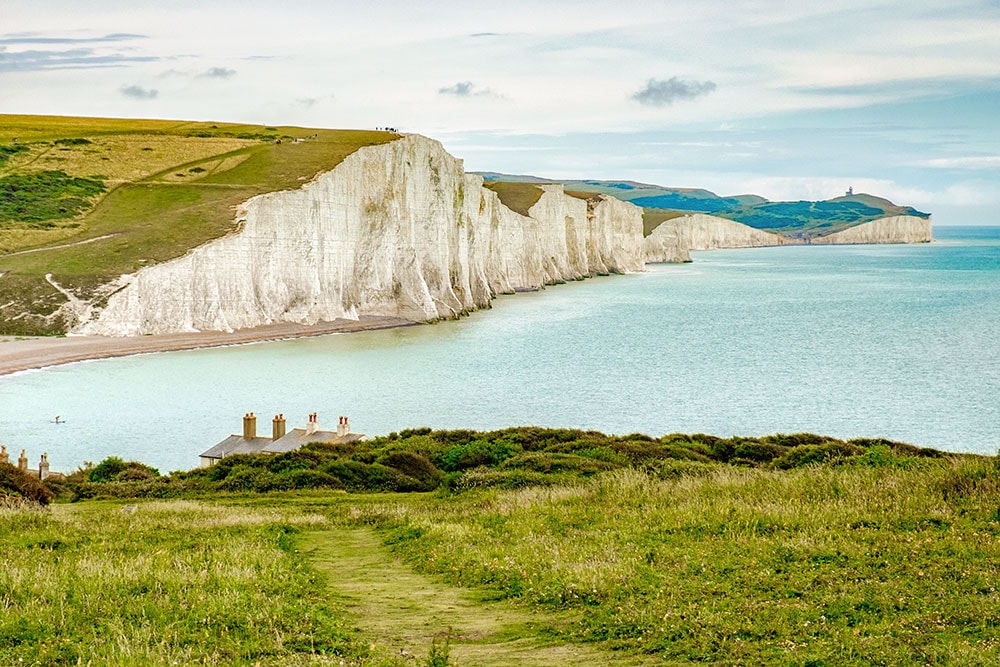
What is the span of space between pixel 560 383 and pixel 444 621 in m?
47.4

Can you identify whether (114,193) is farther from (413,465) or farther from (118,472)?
(413,465)

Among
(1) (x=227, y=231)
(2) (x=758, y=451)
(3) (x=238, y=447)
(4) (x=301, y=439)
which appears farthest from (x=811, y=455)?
(1) (x=227, y=231)

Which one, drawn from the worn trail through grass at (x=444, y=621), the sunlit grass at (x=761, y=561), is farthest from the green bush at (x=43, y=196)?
the worn trail through grass at (x=444, y=621)

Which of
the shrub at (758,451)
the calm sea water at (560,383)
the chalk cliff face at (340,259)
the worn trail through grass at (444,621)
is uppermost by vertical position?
the chalk cliff face at (340,259)

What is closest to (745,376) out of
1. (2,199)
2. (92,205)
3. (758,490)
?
(758,490)

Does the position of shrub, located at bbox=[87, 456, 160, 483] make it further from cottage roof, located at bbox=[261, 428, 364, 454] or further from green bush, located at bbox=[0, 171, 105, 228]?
green bush, located at bbox=[0, 171, 105, 228]

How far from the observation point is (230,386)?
177ft

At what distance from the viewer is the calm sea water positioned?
43281mm

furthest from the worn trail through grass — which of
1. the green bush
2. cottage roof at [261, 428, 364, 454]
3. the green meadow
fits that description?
the green bush

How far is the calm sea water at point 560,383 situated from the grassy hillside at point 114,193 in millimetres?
12170

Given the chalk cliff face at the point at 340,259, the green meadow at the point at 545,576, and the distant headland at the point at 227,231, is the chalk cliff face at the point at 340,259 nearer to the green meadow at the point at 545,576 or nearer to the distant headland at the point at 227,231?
the distant headland at the point at 227,231

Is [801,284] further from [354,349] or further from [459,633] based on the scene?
[459,633]

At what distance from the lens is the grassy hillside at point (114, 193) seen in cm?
7181

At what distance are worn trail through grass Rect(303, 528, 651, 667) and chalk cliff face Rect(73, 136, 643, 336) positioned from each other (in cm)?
6320
